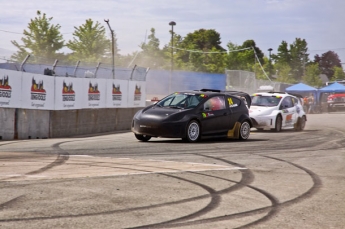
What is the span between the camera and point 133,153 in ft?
41.7

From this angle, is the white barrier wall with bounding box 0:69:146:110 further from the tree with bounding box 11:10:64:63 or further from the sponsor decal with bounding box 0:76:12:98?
the tree with bounding box 11:10:64:63

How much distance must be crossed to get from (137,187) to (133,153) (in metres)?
4.72

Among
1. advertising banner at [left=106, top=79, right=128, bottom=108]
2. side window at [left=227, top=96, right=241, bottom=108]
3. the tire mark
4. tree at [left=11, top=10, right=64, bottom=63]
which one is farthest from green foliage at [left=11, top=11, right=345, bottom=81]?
the tire mark

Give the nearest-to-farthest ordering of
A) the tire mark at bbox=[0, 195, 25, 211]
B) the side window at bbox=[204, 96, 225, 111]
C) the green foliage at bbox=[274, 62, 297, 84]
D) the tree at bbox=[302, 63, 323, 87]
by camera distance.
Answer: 1. the tire mark at bbox=[0, 195, 25, 211]
2. the side window at bbox=[204, 96, 225, 111]
3. the tree at bbox=[302, 63, 323, 87]
4. the green foliage at bbox=[274, 62, 297, 84]

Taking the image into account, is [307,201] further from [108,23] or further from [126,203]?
[108,23]

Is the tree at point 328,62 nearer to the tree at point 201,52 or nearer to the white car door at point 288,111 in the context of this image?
the tree at point 201,52

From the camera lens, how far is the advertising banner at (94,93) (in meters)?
23.3

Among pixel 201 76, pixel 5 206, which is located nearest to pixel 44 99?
pixel 5 206

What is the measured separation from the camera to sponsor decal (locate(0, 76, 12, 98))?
1820cm

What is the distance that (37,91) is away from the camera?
19.9 meters

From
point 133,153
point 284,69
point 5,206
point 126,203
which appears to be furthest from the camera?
point 284,69

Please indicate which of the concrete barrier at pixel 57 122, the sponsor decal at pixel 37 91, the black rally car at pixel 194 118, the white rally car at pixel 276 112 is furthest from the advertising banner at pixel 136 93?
the black rally car at pixel 194 118

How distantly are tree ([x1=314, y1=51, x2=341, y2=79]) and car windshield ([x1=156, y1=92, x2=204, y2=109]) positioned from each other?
125 metres

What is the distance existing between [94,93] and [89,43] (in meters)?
46.6
